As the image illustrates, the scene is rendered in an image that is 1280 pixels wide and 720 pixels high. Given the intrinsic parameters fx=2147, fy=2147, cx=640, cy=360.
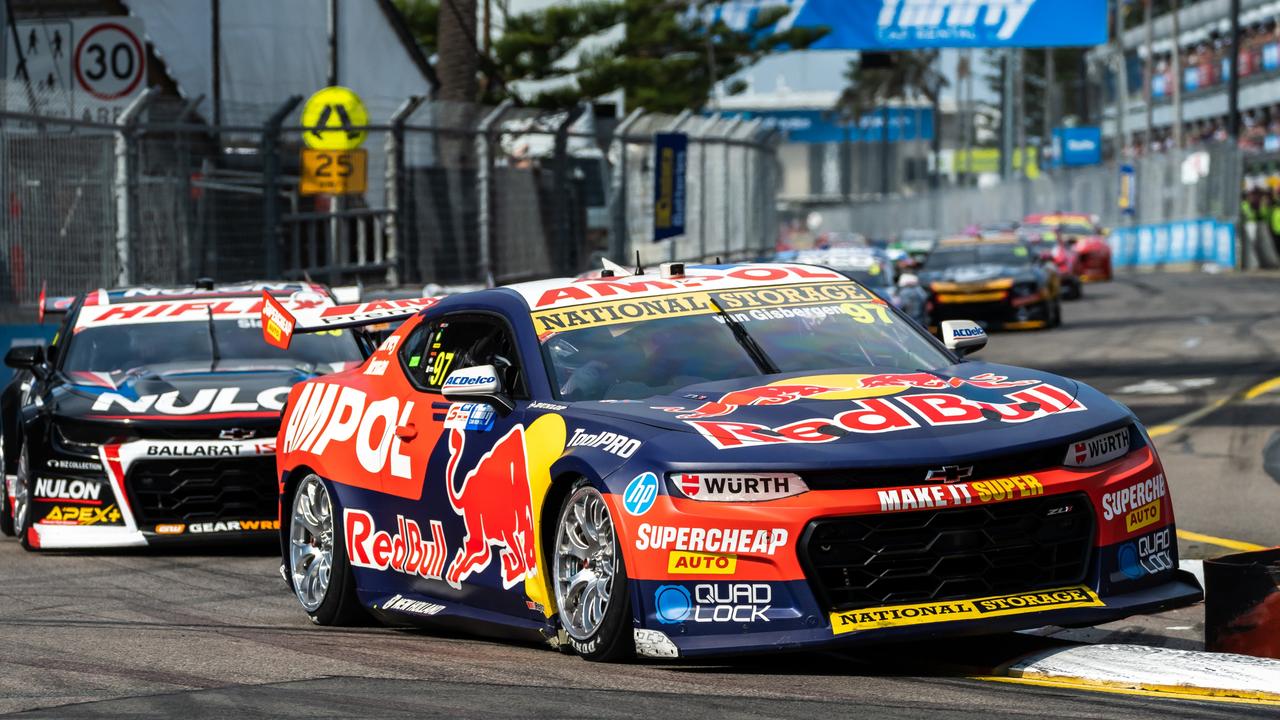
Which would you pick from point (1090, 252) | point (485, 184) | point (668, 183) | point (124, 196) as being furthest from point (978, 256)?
point (1090, 252)

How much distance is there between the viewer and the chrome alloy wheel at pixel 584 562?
686 centimetres

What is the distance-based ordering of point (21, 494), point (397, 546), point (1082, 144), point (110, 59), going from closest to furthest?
point (397, 546), point (21, 494), point (110, 59), point (1082, 144)

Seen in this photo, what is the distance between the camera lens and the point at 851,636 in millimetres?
6398

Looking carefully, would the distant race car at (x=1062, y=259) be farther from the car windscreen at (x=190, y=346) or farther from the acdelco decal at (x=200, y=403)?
the acdelco decal at (x=200, y=403)

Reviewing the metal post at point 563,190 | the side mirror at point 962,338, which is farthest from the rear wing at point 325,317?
the metal post at point 563,190

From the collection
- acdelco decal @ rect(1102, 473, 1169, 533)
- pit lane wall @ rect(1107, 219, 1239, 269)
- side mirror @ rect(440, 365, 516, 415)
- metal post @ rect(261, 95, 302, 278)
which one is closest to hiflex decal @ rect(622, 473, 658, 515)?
side mirror @ rect(440, 365, 516, 415)

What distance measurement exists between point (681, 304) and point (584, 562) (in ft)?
4.63

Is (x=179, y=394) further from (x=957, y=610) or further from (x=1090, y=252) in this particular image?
(x=1090, y=252)

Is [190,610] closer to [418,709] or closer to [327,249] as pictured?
[418,709]

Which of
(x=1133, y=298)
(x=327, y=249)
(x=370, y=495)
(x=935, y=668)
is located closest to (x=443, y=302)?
(x=370, y=495)

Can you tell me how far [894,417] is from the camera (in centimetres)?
681

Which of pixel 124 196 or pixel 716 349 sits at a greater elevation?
pixel 124 196

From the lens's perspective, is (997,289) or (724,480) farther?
(997,289)

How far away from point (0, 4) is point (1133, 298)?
24.6 m
